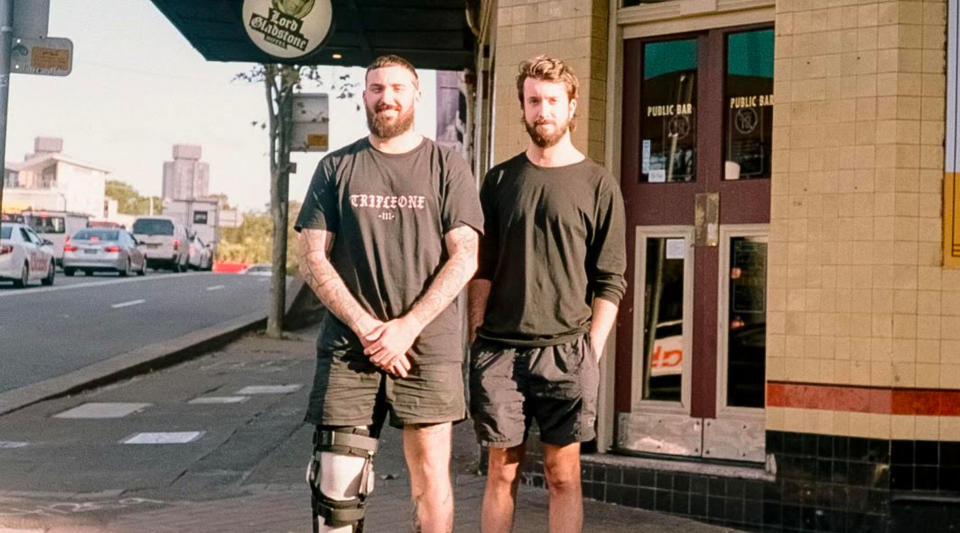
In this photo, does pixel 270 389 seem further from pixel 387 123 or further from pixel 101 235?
pixel 101 235

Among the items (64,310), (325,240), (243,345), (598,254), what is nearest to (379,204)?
(325,240)

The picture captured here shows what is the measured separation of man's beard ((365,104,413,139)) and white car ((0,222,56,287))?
21974 millimetres

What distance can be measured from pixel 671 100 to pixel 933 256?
178cm

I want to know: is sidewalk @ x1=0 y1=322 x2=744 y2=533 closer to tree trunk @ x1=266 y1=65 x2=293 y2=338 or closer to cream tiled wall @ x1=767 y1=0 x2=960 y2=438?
cream tiled wall @ x1=767 y1=0 x2=960 y2=438

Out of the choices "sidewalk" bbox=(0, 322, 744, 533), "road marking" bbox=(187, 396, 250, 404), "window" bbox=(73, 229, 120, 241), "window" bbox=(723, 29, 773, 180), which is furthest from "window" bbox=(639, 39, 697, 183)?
"window" bbox=(73, 229, 120, 241)

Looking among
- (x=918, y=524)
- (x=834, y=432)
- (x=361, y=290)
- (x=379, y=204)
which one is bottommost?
(x=918, y=524)

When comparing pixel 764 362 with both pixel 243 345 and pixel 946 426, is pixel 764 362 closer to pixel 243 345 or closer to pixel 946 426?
pixel 946 426

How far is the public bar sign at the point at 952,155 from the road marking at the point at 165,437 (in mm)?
5354

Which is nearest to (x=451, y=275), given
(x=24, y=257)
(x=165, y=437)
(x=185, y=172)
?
(x=165, y=437)

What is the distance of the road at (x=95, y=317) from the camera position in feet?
45.5

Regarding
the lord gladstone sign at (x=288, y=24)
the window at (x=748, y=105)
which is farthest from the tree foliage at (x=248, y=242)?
the window at (x=748, y=105)

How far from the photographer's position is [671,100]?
7020 mm

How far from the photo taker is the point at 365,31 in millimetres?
12742

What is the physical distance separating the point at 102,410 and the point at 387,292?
6943mm
